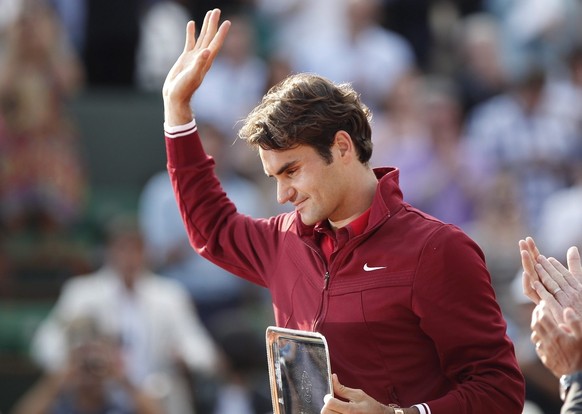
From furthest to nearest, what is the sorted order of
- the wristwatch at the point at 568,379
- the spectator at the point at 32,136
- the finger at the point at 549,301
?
the spectator at the point at 32,136, the finger at the point at 549,301, the wristwatch at the point at 568,379

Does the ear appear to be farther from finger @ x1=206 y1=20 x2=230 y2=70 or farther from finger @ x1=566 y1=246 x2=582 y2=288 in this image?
finger @ x1=566 y1=246 x2=582 y2=288

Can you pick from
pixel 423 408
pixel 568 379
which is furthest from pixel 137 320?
pixel 568 379

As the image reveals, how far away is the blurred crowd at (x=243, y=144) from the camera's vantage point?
7434mm

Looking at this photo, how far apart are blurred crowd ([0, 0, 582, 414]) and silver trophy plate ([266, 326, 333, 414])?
3.14 m

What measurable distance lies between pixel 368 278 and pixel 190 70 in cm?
93

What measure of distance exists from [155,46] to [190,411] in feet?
13.4

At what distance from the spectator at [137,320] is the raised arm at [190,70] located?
3.44 meters

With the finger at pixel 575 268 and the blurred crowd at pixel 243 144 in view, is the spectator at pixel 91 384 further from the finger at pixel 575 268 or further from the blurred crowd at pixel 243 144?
the finger at pixel 575 268

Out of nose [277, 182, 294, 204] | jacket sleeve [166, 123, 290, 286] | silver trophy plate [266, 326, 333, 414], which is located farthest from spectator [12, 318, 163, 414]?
nose [277, 182, 294, 204]

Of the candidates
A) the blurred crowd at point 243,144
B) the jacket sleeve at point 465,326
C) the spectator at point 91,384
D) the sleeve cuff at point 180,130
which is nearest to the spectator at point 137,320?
the blurred crowd at point 243,144

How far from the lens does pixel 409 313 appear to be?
3471 mm

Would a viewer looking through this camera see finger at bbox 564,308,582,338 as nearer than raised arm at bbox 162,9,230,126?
Yes

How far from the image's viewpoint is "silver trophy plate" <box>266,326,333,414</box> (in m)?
3.43

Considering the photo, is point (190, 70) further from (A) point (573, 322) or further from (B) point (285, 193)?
(A) point (573, 322)
